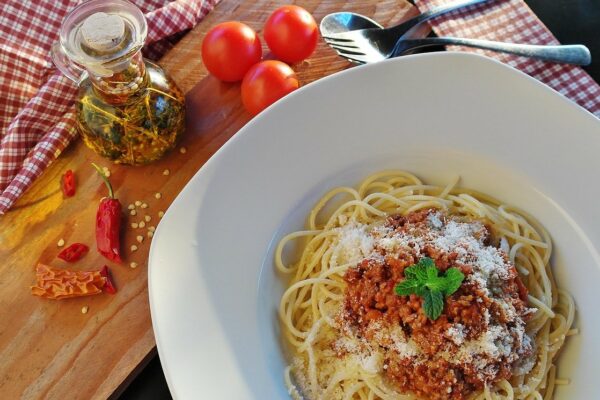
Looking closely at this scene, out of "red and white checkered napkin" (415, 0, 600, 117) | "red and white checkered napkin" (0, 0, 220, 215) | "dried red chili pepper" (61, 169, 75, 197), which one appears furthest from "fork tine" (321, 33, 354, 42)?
"dried red chili pepper" (61, 169, 75, 197)

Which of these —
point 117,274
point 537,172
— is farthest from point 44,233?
point 537,172

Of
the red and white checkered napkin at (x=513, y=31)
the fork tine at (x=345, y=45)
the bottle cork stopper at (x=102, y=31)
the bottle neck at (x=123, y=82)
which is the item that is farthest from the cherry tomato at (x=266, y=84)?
the red and white checkered napkin at (x=513, y=31)

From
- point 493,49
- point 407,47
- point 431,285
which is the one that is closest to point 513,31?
point 493,49

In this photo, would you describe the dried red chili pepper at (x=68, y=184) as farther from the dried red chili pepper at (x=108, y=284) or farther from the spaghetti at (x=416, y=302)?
the spaghetti at (x=416, y=302)

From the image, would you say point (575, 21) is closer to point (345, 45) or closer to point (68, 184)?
point (345, 45)

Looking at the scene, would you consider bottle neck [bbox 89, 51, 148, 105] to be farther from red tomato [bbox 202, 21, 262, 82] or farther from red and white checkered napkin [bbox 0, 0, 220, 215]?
red and white checkered napkin [bbox 0, 0, 220, 215]

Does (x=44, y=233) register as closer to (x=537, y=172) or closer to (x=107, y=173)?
(x=107, y=173)
